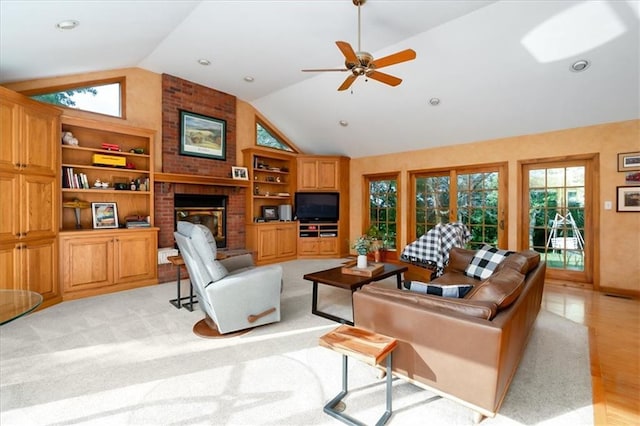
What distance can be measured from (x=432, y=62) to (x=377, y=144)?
2390 mm

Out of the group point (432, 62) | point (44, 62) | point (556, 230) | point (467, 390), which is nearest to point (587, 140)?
point (556, 230)

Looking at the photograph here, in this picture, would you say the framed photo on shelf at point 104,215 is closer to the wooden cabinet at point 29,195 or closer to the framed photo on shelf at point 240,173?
the wooden cabinet at point 29,195

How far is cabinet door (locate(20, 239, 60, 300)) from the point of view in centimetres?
332

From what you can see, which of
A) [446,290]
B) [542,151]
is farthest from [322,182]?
A: [446,290]

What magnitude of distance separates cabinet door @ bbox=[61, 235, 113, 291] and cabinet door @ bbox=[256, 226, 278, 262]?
259cm

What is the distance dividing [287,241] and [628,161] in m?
5.67

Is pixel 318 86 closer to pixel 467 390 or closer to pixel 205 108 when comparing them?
pixel 205 108

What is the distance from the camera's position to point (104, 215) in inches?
169

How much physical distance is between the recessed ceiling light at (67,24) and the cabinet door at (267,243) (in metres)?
4.00

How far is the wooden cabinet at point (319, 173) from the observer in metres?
6.83

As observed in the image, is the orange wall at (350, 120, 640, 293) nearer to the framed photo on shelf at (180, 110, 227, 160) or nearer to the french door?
the french door

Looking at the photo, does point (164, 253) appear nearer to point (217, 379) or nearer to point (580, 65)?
point (217, 379)

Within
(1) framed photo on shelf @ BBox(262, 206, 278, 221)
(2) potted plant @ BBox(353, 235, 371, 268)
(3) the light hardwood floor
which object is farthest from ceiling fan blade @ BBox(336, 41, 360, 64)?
(1) framed photo on shelf @ BBox(262, 206, 278, 221)

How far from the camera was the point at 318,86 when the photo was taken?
519cm
